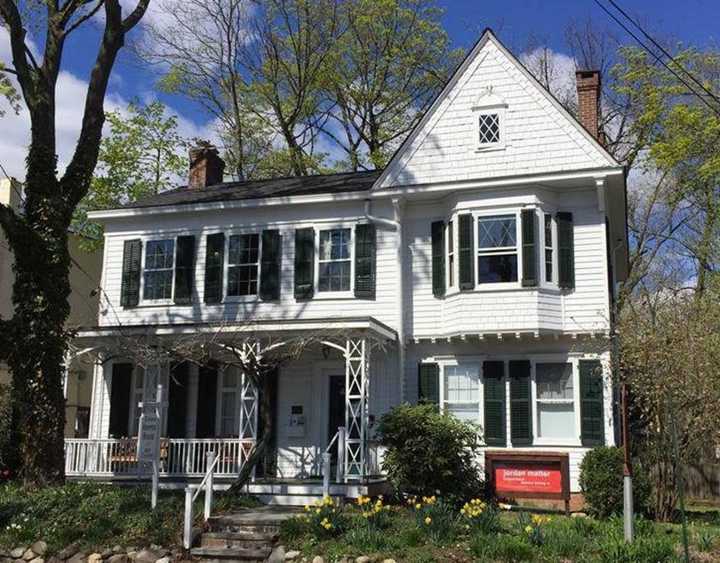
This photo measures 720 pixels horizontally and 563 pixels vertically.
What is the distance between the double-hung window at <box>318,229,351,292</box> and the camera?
18.7 m

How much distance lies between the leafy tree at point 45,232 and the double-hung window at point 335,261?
552cm

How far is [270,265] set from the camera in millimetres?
19250

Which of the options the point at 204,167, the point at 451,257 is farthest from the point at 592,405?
the point at 204,167

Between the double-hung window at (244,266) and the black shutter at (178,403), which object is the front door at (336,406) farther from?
the black shutter at (178,403)

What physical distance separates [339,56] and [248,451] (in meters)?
20.0

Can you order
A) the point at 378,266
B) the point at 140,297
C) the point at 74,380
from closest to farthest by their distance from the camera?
the point at 378,266 → the point at 140,297 → the point at 74,380

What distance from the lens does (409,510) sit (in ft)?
42.5

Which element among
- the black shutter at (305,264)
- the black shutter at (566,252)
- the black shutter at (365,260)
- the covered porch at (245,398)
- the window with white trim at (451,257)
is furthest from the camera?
the black shutter at (305,264)

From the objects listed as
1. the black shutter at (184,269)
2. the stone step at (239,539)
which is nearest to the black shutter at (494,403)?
the stone step at (239,539)

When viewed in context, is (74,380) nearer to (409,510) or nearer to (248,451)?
(248,451)

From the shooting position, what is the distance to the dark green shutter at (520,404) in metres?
16.7

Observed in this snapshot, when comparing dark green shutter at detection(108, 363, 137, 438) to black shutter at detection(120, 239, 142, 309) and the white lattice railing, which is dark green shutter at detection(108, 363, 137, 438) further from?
black shutter at detection(120, 239, 142, 309)

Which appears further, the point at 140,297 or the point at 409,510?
the point at 140,297

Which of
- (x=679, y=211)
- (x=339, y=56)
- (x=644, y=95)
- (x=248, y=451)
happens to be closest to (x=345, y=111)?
(x=339, y=56)
